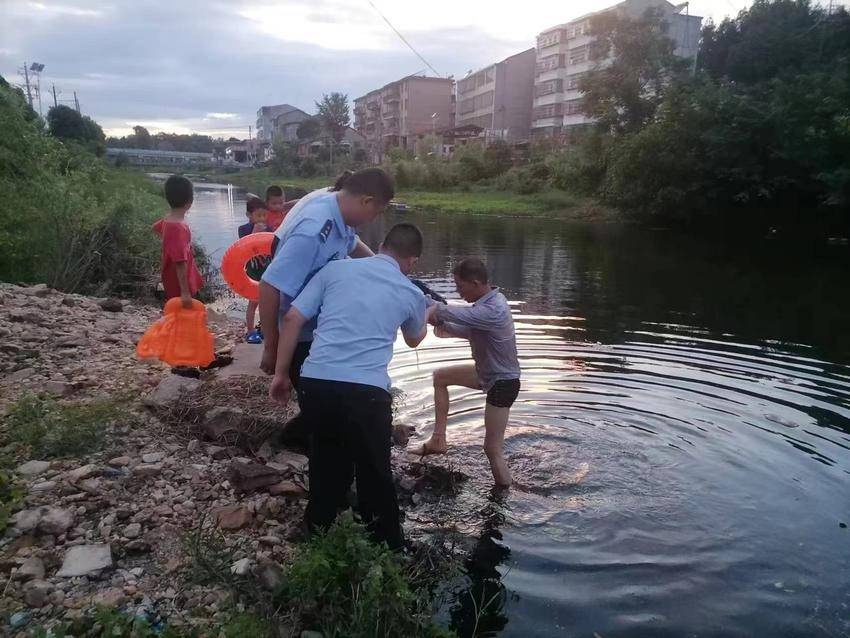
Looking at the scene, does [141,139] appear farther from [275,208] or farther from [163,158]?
[275,208]

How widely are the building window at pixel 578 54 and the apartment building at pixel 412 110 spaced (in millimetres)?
22394

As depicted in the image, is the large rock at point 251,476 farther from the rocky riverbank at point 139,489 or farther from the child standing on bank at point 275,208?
the child standing on bank at point 275,208

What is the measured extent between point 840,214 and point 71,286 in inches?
1190

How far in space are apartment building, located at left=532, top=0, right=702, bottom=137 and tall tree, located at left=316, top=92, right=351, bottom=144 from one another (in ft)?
104

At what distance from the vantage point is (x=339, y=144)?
8712 centimetres

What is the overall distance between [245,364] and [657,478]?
4019 mm

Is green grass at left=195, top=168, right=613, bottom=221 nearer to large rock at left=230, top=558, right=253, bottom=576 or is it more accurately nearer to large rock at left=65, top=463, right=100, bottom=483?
large rock at left=65, top=463, right=100, bottom=483

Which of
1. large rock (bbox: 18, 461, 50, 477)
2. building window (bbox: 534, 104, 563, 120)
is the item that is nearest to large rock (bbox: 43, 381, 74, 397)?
large rock (bbox: 18, 461, 50, 477)

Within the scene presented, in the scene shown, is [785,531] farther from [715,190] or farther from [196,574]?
[715,190]

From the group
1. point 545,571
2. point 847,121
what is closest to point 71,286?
point 545,571

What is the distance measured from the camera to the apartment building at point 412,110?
81750 millimetres

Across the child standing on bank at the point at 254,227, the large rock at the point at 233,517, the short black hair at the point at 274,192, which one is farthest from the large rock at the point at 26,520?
the short black hair at the point at 274,192

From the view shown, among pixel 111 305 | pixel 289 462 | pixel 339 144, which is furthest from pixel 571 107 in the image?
pixel 289 462

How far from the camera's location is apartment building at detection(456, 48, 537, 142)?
6725cm
